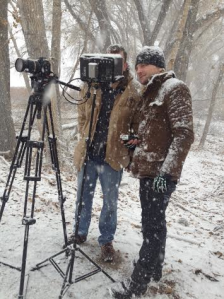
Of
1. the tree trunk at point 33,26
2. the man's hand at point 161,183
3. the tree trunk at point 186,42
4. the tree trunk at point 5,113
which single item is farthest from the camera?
the tree trunk at point 186,42

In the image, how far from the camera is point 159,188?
270 centimetres

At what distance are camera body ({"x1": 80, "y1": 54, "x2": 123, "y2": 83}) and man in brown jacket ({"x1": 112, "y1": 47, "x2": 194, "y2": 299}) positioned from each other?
0.33 m

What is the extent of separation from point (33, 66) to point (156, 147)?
1.34 metres

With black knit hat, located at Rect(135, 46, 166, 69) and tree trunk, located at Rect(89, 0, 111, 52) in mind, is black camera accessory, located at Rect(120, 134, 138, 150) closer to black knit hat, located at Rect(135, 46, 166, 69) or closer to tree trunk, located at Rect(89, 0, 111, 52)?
black knit hat, located at Rect(135, 46, 166, 69)

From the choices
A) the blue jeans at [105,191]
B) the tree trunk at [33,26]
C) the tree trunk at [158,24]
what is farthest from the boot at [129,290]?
the tree trunk at [158,24]

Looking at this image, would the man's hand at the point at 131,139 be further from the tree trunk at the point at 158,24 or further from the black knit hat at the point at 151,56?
the tree trunk at the point at 158,24

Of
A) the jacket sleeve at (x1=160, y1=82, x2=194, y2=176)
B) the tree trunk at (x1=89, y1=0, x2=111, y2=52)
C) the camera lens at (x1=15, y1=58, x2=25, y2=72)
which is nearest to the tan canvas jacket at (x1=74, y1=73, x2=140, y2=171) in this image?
the jacket sleeve at (x1=160, y1=82, x2=194, y2=176)

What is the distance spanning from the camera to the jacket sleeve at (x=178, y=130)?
270 cm

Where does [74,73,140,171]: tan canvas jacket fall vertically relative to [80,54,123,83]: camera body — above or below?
below

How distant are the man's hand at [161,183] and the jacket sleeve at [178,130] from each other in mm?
45

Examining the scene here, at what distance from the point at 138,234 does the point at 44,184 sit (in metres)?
2.66

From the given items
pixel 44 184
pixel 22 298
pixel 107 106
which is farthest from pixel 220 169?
pixel 22 298

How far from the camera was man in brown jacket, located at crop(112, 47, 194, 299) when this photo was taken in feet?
8.90

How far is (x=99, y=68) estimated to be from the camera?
9.23 feet
